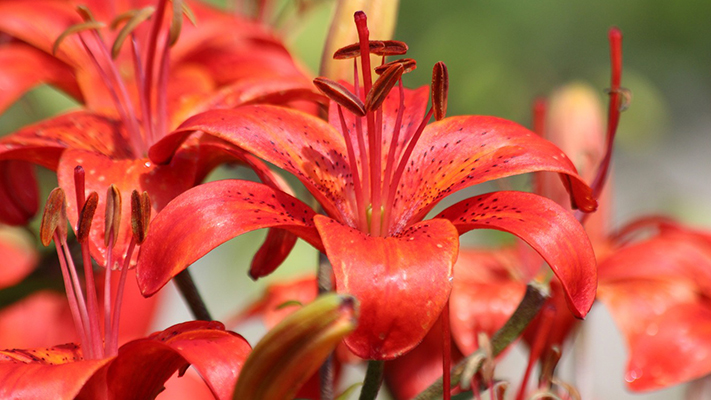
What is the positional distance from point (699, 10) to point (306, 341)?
1.89 m

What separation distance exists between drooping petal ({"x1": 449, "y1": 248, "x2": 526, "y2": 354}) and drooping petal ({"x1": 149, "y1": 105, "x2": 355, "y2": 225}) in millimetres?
172

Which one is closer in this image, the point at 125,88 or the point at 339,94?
the point at 339,94

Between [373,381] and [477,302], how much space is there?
22cm

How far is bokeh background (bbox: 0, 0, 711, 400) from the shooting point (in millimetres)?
1090

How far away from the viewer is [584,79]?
181 cm

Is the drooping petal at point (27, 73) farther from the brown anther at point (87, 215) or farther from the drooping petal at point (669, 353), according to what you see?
the drooping petal at point (669, 353)

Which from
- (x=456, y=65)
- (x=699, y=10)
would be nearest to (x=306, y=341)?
(x=456, y=65)

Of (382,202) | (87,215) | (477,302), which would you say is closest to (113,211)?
(87,215)

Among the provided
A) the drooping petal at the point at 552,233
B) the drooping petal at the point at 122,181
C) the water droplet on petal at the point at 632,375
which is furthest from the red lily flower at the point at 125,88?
the water droplet on petal at the point at 632,375

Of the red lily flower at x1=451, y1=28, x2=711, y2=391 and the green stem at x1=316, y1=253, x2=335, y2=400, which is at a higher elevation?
the green stem at x1=316, y1=253, x2=335, y2=400

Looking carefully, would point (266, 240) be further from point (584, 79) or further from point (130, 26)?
point (584, 79)

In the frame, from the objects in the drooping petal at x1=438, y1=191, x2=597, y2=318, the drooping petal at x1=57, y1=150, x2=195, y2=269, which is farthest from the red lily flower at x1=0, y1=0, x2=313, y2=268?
the drooping petal at x1=438, y1=191, x2=597, y2=318

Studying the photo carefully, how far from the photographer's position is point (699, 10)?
1.95 metres

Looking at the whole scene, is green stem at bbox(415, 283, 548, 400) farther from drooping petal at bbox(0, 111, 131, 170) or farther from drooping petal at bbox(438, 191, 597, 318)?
drooping petal at bbox(0, 111, 131, 170)
